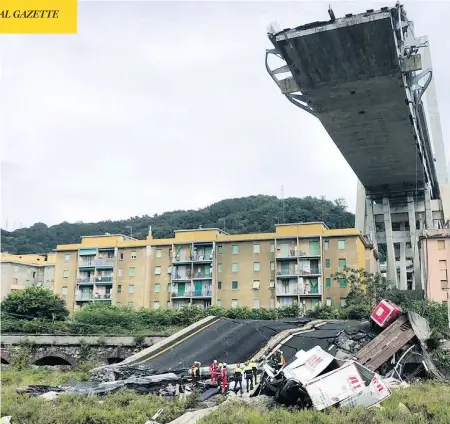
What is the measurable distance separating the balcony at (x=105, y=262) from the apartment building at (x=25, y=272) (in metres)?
14.1

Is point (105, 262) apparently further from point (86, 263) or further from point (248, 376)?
point (248, 376)

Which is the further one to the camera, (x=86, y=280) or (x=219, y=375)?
A: (x=86, y=280)

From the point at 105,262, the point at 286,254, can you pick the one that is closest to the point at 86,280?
the point at 105,262

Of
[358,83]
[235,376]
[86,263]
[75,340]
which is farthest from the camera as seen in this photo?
[86,263]

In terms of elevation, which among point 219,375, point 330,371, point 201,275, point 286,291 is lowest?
point 219,375

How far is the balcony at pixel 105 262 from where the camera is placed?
172 ft

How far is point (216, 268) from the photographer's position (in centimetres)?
4931

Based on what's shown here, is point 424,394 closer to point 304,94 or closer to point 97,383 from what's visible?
point 97,383

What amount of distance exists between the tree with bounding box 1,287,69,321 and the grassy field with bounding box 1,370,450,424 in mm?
30617

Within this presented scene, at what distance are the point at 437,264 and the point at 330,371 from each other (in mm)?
32823

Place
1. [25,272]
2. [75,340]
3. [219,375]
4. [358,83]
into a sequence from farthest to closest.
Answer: [25,272], [75,340], [358,83], [219,375]

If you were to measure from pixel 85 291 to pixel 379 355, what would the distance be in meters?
40.6

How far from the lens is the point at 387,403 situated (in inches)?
493

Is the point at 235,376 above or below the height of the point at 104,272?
below
